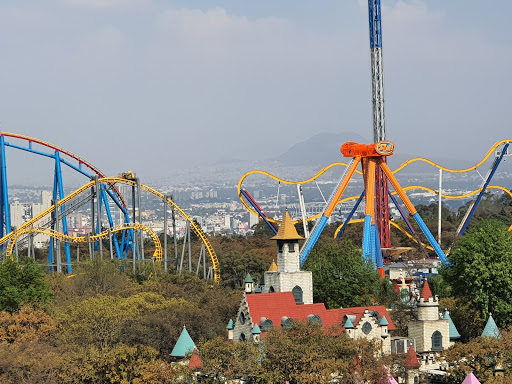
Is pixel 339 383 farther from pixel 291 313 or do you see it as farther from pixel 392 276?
pixel 392 276

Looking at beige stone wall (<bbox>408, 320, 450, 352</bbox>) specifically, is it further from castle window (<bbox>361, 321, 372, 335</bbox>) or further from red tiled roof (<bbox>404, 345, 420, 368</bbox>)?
red tiled roof (<bbox>404, 345, 420, 368</bbox>)

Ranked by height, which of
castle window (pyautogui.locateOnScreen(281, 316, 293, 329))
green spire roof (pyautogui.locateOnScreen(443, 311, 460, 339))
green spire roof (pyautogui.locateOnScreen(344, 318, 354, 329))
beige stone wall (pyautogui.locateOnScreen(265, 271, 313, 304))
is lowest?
green spire roof (pyautogui.locateOnScreen(443, 311, 460, 339))

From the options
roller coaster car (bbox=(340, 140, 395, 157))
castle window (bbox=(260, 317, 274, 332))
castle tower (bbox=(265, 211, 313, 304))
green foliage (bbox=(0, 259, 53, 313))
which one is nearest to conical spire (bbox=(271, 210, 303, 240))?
castle tower (bbox=(265, 211, 313, 304))

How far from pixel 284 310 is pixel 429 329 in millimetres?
4727

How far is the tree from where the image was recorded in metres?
37.6

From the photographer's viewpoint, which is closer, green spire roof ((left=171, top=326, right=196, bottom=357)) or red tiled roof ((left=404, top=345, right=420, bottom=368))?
red tiled roof ((left=404, top=345, right=420, bottom=368))

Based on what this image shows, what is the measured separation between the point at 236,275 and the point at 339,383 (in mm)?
32223

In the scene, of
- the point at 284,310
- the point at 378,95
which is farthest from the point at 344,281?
the point at 378,95

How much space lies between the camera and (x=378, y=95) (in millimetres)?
63156

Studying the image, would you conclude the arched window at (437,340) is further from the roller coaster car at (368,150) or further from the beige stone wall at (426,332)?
the roller coaster car at (368,150)

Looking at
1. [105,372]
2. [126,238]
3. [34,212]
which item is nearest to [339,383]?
[105,372]

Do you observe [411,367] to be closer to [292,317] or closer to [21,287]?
[292,317]

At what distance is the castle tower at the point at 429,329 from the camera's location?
34906 millimetres

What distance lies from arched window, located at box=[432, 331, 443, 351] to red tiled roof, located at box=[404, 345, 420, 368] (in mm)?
2176
